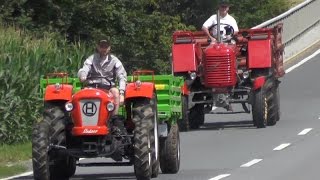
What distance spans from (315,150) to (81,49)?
883 centimetres

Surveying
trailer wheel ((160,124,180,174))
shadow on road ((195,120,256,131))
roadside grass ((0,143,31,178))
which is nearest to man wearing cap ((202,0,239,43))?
shadow on road ((195,120,256,131))

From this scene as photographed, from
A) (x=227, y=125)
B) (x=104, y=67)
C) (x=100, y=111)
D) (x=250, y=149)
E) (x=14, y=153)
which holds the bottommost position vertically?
(x=227, y=125)

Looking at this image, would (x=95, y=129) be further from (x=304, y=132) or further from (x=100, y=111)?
(x=304, y=132)

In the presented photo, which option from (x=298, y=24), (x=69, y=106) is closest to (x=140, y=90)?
(x=69, y=106)

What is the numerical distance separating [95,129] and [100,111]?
0.28 m

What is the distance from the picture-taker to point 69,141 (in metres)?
16.8

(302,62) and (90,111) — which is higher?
(90,111)

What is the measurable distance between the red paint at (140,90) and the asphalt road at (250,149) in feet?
4.64

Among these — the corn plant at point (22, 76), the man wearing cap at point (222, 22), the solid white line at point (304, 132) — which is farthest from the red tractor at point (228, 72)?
the corn plant at point (22, 76)

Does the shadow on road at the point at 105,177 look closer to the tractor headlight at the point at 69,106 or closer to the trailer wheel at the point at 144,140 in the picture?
the trailer wheel at the point at 144,140

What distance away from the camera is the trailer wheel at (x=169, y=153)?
17.9m

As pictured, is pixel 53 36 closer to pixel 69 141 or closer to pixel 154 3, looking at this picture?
pixel 154 3

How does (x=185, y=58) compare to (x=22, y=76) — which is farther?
(x=185, y=58)

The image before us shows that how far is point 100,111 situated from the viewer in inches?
648
